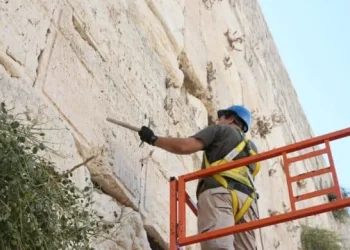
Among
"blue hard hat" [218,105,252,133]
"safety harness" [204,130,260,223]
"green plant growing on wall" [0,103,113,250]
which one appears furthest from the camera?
"blue hard hat" [218,105,252,133]

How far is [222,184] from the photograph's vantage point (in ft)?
11.5

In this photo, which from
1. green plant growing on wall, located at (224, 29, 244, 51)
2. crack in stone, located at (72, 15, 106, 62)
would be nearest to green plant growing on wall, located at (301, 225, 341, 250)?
green plant growing on wall, located at (224, 29, 244, 51)

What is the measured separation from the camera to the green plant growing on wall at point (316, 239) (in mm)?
8606

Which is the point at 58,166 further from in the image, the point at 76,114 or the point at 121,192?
the point at 121,192

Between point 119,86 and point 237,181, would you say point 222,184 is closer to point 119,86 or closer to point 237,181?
point 237,181

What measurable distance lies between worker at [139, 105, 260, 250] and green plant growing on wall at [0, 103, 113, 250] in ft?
2.75

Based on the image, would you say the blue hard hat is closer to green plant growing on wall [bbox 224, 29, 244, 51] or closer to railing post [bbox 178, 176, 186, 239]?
railing post [bbox 178, 176, 186, 239]

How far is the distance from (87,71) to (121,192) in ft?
2.53

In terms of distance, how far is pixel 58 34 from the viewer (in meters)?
3.68

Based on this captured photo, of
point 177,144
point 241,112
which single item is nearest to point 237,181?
point 177,144

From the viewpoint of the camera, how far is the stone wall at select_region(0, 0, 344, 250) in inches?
130

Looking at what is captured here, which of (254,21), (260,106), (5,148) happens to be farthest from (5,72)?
(254,21)

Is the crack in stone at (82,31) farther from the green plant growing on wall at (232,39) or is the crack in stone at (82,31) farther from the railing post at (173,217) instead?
the green plant growing on wall at (232,39)

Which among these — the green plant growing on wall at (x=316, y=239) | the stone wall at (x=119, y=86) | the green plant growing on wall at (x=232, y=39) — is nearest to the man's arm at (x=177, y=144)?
the stone wall at (x=119, y=86)
